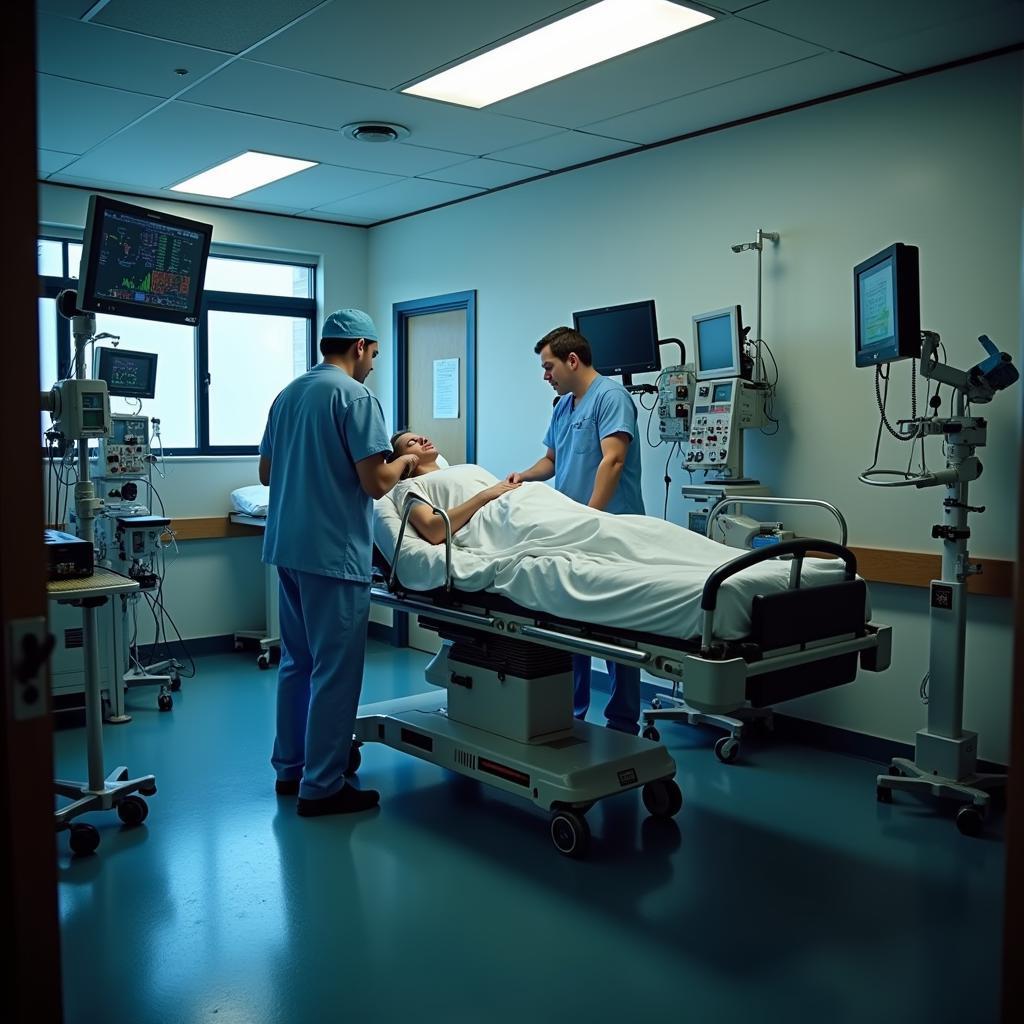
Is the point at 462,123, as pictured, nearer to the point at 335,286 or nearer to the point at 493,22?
the point at 493,22

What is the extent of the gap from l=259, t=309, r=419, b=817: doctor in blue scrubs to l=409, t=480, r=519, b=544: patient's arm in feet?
0.70

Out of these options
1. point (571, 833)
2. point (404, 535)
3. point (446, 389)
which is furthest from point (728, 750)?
point (446, 389)

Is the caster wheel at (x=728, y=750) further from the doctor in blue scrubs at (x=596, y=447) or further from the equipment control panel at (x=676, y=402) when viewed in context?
the equipment control panel at (x=676, y=402)

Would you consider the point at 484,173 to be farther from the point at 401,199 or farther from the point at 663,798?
the point at 663,798

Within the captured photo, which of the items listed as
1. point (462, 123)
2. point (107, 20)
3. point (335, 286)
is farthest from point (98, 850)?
point (335, 286)

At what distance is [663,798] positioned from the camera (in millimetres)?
3502

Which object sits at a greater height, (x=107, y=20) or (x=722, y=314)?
(x=107, y=20)

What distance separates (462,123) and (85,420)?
2.25 meters

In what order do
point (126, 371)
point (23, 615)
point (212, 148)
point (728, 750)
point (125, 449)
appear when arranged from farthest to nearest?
point (126, 371) < point (125, 449) < point (212, 148) < point (728, 750) < point (23, 615)

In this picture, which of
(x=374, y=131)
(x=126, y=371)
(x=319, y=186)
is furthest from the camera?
(x=319, y=186)

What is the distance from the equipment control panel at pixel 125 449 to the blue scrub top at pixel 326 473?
203 centimetres

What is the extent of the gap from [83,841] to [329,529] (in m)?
1.30

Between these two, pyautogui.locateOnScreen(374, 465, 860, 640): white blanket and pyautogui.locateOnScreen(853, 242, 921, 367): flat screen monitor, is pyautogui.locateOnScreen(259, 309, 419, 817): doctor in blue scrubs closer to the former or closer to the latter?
pyautogui.locateOnScreen(374, 465, 860, 640): white blanket

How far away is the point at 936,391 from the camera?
394 cm
